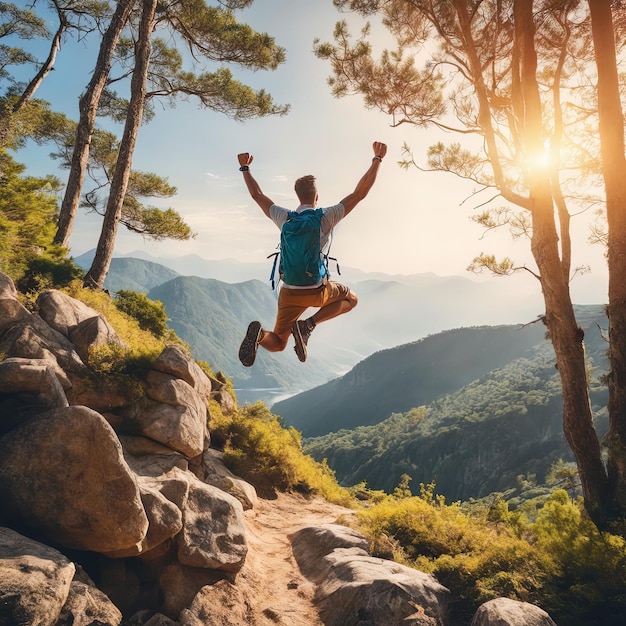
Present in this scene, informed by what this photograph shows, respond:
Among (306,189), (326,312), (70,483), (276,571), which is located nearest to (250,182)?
(306,189)

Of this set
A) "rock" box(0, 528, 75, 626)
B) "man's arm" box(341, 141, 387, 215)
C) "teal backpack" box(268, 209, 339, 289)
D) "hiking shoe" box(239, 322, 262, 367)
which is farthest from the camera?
"hiking shoe" box(239, 322, 262, 367)

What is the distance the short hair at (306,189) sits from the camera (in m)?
4.26

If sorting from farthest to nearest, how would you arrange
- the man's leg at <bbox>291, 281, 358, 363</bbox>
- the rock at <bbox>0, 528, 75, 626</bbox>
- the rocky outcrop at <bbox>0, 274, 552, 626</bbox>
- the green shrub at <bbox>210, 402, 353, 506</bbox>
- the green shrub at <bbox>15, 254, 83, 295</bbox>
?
the green shrub at <bbox>15, 254, 83, 295</bbox> → the green shrub at <bbox>210, 402, 353, 506</bbox> → the man's leg at <bbox>291, 281, 358, 363</bbox> → the rocky outcrop at <bbox>0, 274, 552, 626</bbox> → the rock at <bbox>0, 528, 75, 626</bbox>

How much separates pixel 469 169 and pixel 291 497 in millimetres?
7850

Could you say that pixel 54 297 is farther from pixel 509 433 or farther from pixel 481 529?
pixel 509 433

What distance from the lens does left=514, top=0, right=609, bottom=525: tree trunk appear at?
6.07 m

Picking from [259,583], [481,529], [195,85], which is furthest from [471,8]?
[259,583]

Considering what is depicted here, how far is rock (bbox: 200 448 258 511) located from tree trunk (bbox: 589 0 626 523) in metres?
5.58

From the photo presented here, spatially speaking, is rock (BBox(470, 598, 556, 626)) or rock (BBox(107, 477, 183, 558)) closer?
rock (BBox(470, 598, 556, 626))

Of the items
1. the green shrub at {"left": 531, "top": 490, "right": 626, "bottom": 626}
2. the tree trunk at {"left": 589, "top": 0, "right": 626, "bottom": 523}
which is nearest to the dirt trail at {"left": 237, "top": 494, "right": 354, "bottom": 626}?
the green shrub at {"left": 531, "top": 490, "right": 626, "bottom": 626}

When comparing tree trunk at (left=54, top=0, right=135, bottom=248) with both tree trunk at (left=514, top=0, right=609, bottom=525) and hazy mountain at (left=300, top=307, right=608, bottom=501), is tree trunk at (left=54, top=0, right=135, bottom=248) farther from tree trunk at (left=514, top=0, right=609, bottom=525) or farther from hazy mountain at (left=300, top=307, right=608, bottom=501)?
hazy mountain at (left=300, top=307, right=608, bottom=501)

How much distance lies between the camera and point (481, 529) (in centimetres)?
574

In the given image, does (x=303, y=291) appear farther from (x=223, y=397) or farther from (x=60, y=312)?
(x=223, y=397)

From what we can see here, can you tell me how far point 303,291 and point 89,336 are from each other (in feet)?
13.1
